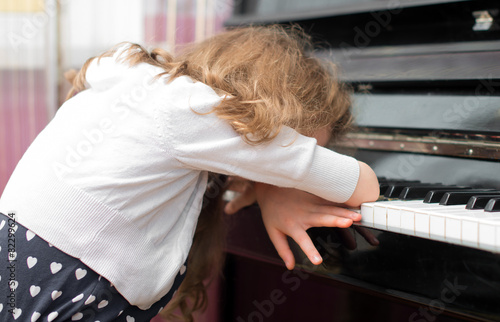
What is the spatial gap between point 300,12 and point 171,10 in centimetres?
136

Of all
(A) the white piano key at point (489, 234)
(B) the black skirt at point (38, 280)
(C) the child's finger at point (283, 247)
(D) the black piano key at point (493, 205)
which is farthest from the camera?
(C) the child's finger at point (283, 247)

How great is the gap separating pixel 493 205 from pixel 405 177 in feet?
1.03

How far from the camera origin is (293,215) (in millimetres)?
860

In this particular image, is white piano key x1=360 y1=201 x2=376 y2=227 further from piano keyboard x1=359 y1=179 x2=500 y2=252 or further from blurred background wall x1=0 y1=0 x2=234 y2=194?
blurred background wall x1=0 y1=0 x2=234 y2=194

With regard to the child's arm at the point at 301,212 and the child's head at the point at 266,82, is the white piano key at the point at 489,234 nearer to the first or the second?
the child's arm at the point at 301,212

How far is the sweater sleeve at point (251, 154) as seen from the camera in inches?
27.9

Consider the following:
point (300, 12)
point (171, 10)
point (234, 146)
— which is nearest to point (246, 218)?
point (234, 146)

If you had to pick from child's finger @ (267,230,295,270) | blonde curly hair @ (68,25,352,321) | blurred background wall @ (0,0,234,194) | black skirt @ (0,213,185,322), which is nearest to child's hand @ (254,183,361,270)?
child's finger @ (267,230,295,270)

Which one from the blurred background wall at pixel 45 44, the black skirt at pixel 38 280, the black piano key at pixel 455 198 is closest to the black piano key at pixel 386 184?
the black piano key at pixel 455 198

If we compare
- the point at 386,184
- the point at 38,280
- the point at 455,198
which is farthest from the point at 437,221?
the point at 38,280

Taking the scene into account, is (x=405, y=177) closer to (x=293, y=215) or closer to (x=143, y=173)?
(x=293, y=215)

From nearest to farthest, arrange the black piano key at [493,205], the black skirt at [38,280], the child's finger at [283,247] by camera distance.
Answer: the black piano key at [493,205]
the black skirt at [38,280]
the child's finger at [283,247]

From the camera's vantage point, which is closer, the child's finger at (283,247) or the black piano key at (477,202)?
the black piano key at (477,202)

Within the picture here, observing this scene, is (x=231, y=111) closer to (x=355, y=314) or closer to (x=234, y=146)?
(x=234, y=146)
